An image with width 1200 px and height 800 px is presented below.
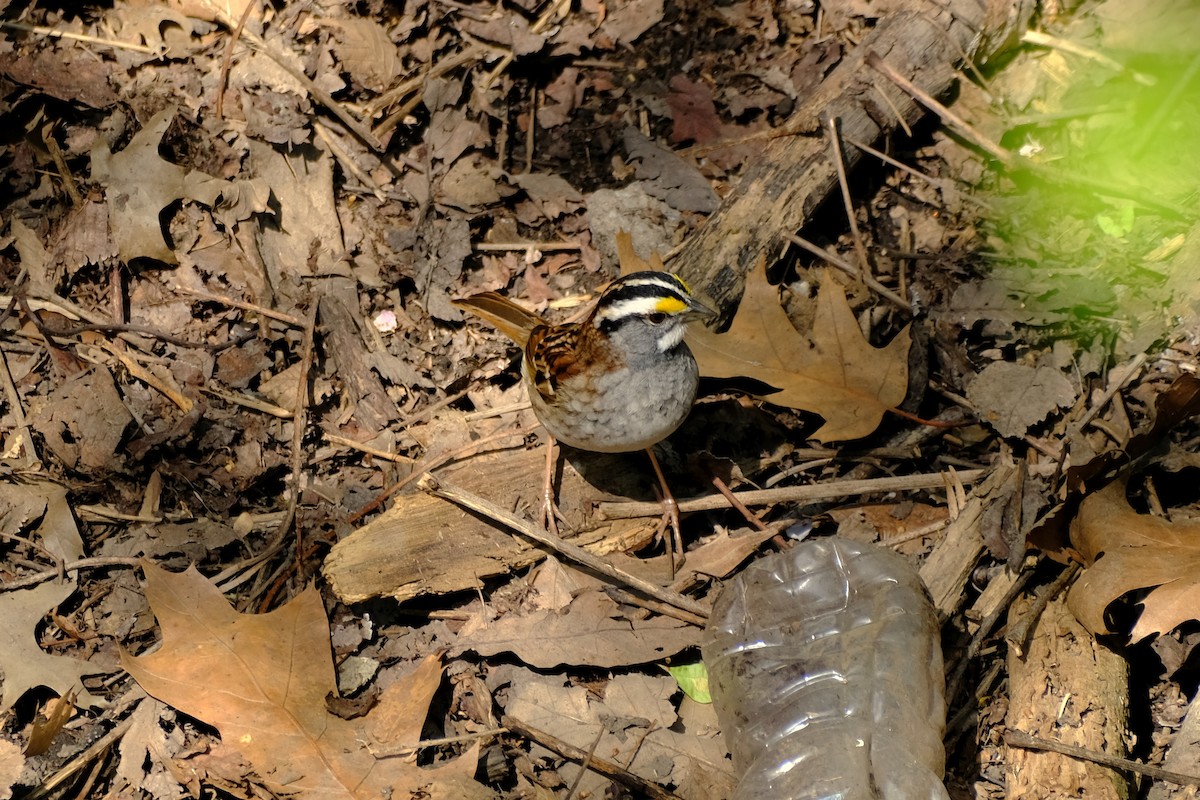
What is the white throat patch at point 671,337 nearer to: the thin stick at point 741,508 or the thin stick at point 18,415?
the thin stick at point 741,508

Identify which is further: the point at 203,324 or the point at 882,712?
the point at 203,324

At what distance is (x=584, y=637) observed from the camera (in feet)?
14.9

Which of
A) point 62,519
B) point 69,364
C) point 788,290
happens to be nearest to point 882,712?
point 788,290

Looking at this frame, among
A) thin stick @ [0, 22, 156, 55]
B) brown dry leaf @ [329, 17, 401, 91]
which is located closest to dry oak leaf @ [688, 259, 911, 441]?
brown dry leaf @ [329, 17, 401, 91]

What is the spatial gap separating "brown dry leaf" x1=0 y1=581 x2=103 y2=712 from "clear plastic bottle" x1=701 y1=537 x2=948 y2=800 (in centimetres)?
296

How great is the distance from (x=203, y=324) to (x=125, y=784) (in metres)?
2.39

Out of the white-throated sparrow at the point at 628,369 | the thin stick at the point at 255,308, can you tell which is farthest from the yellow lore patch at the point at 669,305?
the thin stick at the point at 255,308

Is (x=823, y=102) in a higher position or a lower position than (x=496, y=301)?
higher

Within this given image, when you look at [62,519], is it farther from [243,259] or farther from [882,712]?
[882,712]

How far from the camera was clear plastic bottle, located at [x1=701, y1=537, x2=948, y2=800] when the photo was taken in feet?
13.1

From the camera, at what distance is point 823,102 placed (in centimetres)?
525

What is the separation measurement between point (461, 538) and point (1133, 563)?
3.00 metres

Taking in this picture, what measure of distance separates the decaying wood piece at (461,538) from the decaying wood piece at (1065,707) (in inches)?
72.0

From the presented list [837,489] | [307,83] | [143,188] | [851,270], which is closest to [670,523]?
[837,489]
